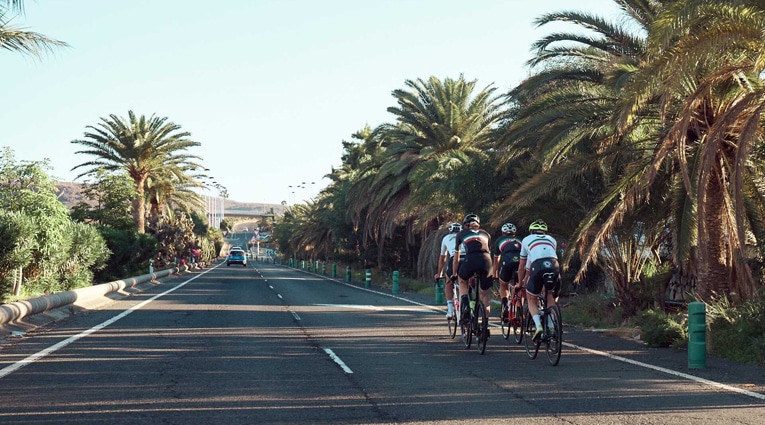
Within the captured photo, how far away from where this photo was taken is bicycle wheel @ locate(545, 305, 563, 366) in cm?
1072

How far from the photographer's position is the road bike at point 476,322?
12.1 m

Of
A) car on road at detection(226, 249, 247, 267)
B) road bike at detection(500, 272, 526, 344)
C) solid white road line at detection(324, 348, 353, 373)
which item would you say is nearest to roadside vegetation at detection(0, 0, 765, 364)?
road bike at detection(500, 272, 526, 344)

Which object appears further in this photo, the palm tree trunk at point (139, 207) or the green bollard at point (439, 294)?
the palm tree trunk at point (139, 207)

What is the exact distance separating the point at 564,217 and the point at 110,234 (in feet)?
72.7

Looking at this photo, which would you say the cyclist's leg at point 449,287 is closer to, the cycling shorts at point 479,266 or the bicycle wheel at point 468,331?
the bicycle wheel at point 468,331

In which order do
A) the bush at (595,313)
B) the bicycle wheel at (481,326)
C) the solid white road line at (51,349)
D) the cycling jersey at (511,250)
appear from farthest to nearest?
the bush at (595,313)
the cycling jersey at (511,250)
the bicycle wheel at (481,326)
the solid white road line at (51,349)

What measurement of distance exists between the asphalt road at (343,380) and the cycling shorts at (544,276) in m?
0.99

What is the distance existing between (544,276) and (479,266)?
1672mm

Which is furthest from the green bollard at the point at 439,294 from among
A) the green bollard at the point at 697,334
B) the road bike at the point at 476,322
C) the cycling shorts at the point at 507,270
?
the green bollard at the point at 697,334

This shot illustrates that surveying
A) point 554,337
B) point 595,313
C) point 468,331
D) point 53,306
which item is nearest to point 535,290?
point 554,337

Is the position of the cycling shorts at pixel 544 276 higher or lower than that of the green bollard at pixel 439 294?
higher

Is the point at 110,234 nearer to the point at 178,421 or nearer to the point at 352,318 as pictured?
the point at 352,318

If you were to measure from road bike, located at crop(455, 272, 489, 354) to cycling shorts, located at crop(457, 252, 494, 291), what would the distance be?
0.31 ft

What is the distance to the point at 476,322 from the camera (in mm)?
12391
